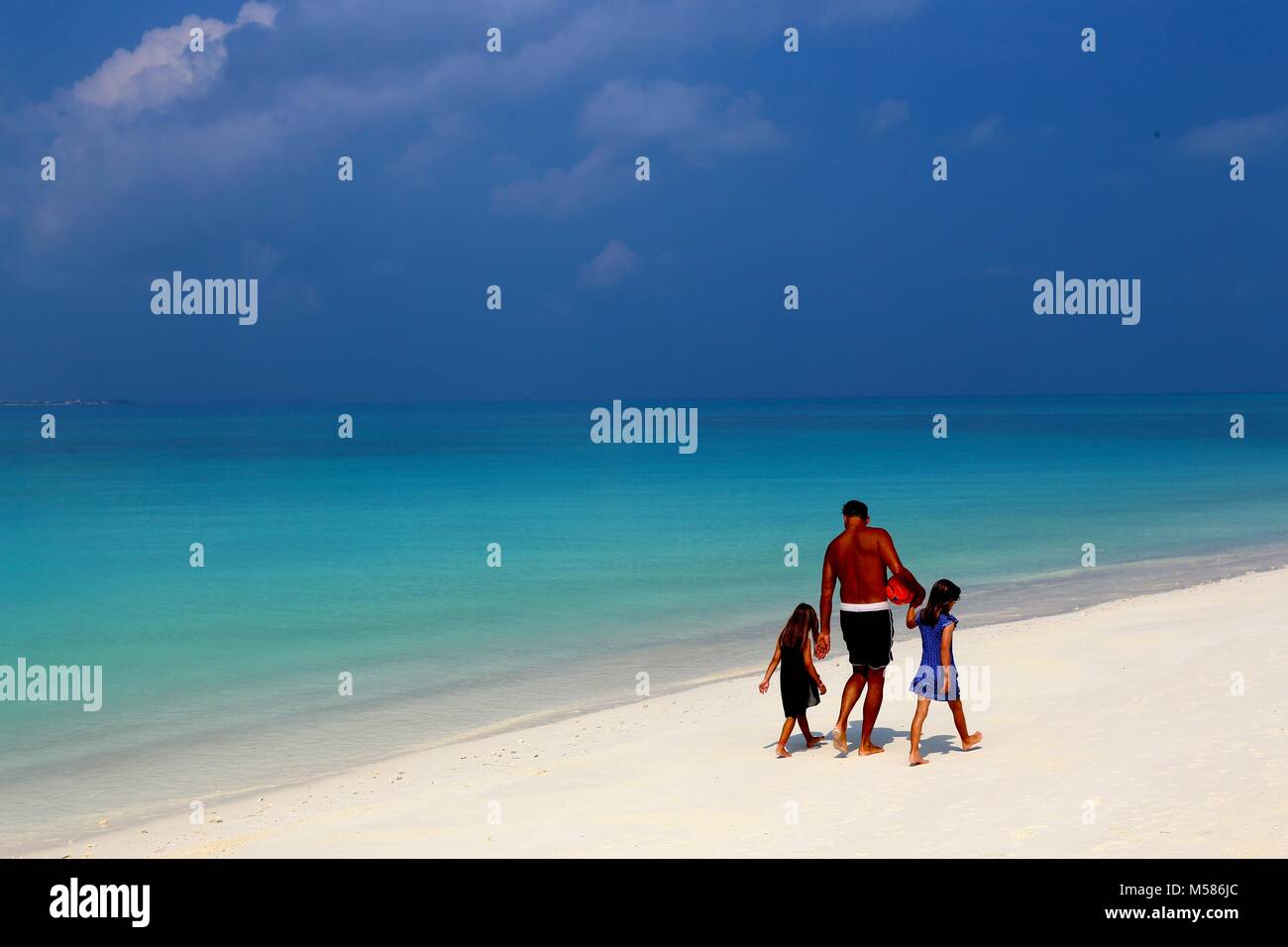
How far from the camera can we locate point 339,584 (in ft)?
78.2

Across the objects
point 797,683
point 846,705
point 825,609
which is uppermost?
point 825,609

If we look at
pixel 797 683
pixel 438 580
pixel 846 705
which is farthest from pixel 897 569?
pixel 438 580

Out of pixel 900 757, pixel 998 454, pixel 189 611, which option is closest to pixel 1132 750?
pixel 900 757

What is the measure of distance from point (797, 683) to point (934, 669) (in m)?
1.12

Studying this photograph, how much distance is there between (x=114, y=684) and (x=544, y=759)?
7.37m

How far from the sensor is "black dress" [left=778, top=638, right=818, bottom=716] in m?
9.09

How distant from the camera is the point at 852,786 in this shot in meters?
8.12

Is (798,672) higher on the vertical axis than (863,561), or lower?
lower

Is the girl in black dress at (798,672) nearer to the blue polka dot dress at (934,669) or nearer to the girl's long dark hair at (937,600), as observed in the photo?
the blue polka dot dress at (934,669)

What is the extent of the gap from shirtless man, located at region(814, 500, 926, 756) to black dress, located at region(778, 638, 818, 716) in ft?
1.31

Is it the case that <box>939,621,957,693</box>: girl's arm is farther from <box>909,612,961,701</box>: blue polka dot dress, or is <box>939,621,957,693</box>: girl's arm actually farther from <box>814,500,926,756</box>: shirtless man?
<box>814,500,926,756</box>: shirtless man

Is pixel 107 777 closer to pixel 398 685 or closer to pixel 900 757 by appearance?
pixel 398 685

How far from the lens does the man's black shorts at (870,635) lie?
27.9 ft

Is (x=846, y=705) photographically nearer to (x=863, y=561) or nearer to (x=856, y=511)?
(x=863, y=561)
